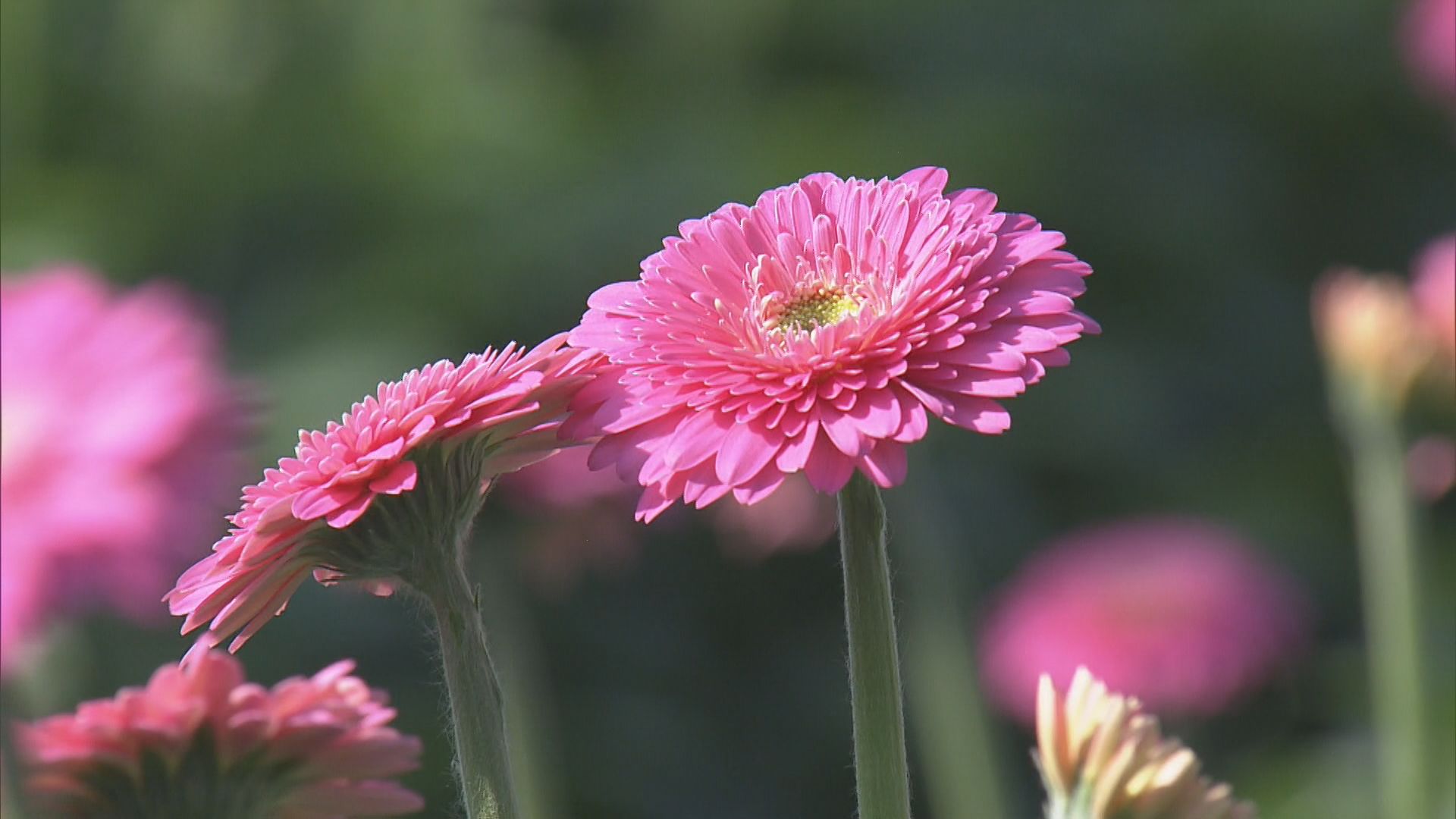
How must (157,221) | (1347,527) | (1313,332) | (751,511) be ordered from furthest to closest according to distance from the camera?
(1313,332), (157,221), (1347,527), (751,511)

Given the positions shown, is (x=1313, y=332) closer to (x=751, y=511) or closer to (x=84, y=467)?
(x=751, y=511)

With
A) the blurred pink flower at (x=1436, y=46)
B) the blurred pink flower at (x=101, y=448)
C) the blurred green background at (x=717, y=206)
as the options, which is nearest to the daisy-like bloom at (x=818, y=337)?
the blurred pink flower at (x=101, y=448)

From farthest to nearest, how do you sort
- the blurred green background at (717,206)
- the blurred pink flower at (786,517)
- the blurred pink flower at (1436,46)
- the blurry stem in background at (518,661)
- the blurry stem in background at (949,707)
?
1. the blurred green background at (717,206)
2. the blurred pink flower at (1436,46)
3. the blurred pink flower at (786,517)
4. the blurry stem in background at (949,707)
5. the blurry stem in background at (518,661)

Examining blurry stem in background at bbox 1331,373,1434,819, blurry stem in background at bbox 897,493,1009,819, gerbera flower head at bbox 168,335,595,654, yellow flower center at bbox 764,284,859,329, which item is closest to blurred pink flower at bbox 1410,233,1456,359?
blurry stem in background at bbox 1331,373,1434,819

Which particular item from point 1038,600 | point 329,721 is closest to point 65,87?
point 1038,600

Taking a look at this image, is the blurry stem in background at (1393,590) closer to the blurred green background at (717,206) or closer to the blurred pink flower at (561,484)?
the blurred pink flower at (561,484)

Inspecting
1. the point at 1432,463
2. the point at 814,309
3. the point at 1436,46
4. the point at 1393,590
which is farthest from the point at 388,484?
the point at 1436,46

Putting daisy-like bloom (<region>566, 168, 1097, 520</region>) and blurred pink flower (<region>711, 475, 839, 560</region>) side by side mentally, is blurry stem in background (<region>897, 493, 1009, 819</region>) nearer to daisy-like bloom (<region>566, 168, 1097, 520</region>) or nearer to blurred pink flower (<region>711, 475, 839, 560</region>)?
blurred pink flower (<region>711, 475, 839, 560</region>)
